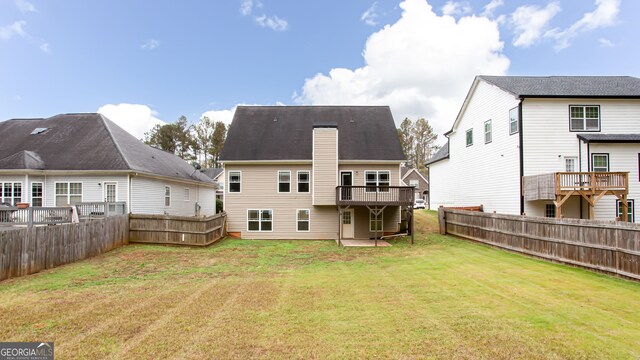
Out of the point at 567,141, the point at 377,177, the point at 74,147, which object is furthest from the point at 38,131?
the point at 567,141

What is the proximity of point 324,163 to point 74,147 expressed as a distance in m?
14.9

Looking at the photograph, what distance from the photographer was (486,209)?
67.1ft

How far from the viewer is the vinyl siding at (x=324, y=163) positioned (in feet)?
61.7

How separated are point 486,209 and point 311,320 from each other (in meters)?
18.1

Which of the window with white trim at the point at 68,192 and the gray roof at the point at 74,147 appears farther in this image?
the window with white trim at the point at 68,192

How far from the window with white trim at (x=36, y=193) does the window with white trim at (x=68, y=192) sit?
0.82 metres

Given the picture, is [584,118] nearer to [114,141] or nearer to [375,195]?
[375,195]

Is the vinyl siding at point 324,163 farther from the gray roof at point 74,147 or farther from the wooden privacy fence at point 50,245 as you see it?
the wooden privacy fence at point 50,245

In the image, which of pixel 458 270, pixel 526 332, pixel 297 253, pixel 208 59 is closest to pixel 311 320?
pixel 526 332

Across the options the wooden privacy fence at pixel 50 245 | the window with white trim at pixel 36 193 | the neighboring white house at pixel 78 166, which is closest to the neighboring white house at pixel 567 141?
the wooden privacy fence at pixel 50 245

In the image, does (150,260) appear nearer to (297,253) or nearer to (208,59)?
(297,253)

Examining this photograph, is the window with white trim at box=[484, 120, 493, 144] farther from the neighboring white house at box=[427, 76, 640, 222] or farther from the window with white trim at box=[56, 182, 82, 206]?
the window with white trim at box=[56, 182, 82, 206]

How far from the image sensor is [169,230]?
1591cm

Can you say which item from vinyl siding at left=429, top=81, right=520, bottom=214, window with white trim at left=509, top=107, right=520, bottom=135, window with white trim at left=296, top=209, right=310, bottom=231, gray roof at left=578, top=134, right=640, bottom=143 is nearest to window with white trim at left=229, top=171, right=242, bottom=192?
window with white trim at left=296, top=209, right=310, bottom=231
